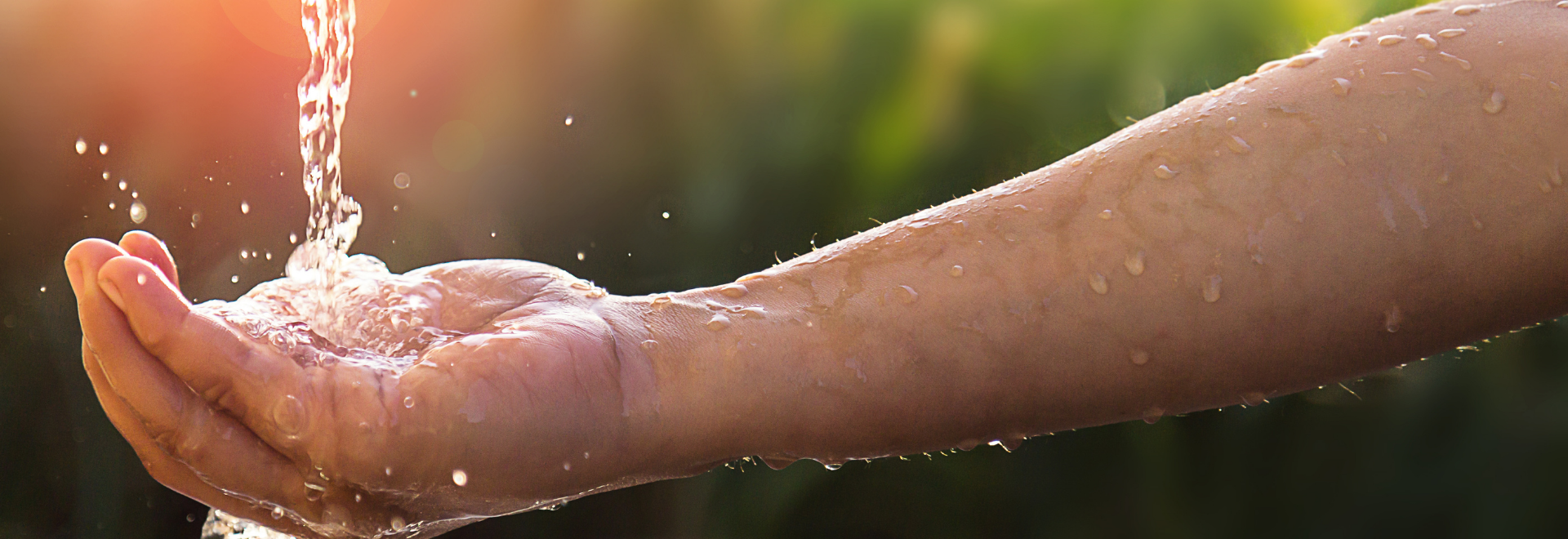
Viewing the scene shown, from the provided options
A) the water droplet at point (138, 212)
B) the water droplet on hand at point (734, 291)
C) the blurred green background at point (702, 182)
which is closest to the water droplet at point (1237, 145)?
the water droplet on hand at point (734, 291)

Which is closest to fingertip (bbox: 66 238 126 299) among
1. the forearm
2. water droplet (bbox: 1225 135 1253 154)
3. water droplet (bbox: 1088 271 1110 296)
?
the forearm

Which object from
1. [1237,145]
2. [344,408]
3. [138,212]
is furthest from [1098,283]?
[138,212]

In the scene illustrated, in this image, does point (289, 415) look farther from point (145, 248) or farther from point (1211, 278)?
point (1211, 278)

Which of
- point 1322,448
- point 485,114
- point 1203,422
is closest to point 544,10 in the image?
point 485,114

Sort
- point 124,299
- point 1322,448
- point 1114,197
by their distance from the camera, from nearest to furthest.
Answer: point 124,299
point 1114,197
point 1322,448

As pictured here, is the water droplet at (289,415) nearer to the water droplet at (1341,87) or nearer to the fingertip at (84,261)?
the fingertip at (84,261)

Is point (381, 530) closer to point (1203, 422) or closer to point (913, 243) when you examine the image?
point (913, 243)

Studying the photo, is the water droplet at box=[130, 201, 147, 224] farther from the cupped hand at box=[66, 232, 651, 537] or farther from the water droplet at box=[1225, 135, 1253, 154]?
the water droplet at box=[1225, 135, 1253, 154]
